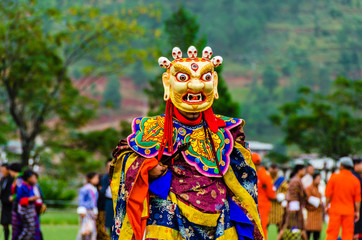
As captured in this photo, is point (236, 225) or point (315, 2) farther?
point (315, 2)

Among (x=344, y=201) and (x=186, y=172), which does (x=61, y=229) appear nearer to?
(x=344, y=201)

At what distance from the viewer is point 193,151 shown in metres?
6.29

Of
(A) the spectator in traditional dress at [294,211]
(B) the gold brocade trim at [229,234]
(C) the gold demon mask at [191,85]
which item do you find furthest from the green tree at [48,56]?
→ (B) the gold brocade trim at [229,234]

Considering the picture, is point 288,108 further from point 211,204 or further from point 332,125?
point 211,204

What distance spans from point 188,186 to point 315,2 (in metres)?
133

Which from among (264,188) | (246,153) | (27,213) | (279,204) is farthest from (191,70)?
(279,204)

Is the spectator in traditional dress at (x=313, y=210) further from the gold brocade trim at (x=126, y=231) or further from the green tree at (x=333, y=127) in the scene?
the green tree at (x=333, y=127)

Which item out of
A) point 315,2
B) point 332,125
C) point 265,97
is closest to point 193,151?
point 332,125

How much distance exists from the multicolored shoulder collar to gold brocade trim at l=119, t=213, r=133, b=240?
62 cm

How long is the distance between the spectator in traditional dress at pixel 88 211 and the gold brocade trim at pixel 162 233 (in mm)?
5701

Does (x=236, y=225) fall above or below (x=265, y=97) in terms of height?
below

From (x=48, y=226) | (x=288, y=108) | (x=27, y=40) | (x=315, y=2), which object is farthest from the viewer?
(x=315, y=2)

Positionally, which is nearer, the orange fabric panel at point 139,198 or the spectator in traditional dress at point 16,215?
the orange fabric panel at point 139,198

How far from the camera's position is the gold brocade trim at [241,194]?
631 centimetres
